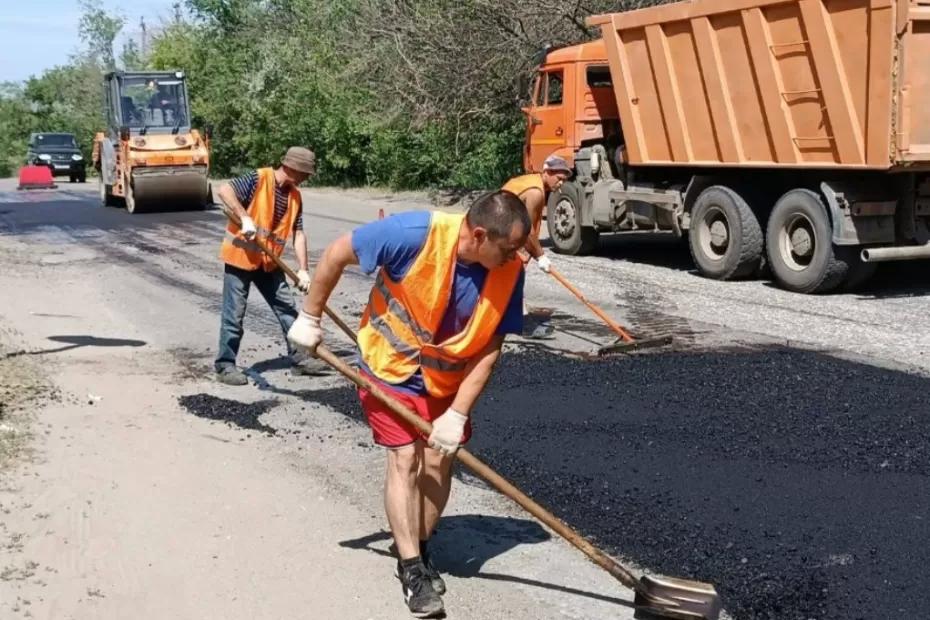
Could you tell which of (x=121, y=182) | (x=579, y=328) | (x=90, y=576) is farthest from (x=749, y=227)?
(x=121, y=182)

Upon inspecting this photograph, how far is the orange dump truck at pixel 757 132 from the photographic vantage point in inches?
399

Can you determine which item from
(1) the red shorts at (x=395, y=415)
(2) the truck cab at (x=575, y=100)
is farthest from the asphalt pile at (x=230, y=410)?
(2) the truck cab at (x=575, y=100)

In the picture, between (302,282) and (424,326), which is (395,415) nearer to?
(424,326)

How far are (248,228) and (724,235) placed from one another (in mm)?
6582

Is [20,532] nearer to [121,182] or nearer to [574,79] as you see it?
[574,79]

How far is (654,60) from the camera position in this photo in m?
12.8

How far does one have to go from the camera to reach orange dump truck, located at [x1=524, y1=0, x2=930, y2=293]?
10141mm

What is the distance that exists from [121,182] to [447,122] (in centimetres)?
665

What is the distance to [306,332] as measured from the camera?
407 centimetres

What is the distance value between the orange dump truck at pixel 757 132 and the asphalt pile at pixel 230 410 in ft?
20.5

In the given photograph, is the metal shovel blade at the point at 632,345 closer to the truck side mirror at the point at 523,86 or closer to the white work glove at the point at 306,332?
the white work glove at the point at 306,332

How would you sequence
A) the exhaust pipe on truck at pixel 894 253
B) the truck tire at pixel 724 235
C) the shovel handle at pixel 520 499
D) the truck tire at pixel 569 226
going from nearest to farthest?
the shovel handle at pixel 520 499 → the exhaust pipe on truck at pixel 894 253 → the truck tire at pixel 724 235 → the truck tire at pixel 569 226

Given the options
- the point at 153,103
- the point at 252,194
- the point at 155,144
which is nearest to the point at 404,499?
the point at 252,194

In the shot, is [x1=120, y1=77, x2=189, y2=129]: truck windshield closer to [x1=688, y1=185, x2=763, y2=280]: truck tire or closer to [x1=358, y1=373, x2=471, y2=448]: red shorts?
[x1=688, y1=185, x2=763, y2=280]: truck tire
